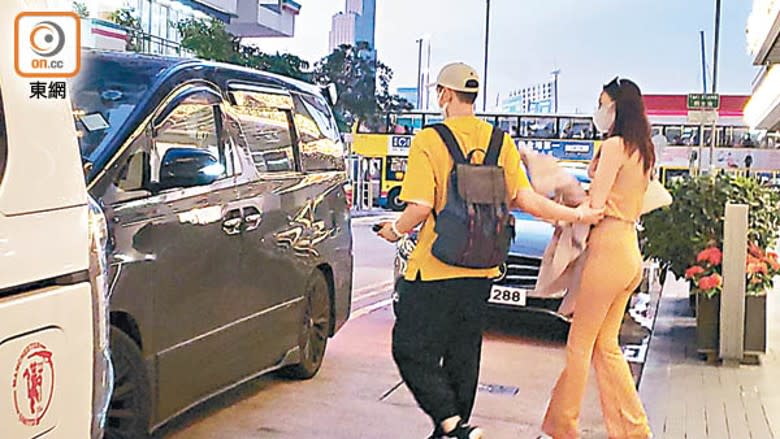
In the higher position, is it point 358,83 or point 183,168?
point 358,83

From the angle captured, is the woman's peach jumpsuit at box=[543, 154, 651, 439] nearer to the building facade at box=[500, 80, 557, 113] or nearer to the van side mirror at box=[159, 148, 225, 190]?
the van side mirror at box=[159, 148, 225, 190]

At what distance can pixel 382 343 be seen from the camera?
8.88 m

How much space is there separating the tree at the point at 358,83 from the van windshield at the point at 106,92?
31.8 metres

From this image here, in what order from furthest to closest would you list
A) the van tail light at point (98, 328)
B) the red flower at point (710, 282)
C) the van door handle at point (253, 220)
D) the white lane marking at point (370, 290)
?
the white lane marking at point (370, 290) < the red flower at point (710, 282) < the van door handle at point (253, 220) < the van tail light at point (98, 328)

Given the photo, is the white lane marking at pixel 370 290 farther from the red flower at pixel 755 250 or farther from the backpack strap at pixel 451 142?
the backpack strap at pixel 451 142

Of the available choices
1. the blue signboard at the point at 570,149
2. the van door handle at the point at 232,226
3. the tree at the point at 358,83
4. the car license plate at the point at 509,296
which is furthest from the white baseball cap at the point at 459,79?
the blue signboard at the point at 570,149

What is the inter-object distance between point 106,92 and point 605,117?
254cm

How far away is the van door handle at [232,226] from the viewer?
217 inches

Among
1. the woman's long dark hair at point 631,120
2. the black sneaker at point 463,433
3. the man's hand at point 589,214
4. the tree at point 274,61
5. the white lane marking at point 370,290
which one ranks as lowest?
the white lane marking at point 370,290

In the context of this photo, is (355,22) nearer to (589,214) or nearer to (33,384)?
(589,214)

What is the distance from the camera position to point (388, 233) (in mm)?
4805

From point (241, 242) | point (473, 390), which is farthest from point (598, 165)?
point (241, 242)

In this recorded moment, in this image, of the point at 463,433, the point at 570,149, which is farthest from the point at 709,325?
the point at 570,149

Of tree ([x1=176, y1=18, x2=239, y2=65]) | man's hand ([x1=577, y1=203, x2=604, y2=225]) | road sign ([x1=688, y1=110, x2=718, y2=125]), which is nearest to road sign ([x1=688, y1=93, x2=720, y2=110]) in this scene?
road sign ([x1=688, y1=110, x2=718, y2=125])
